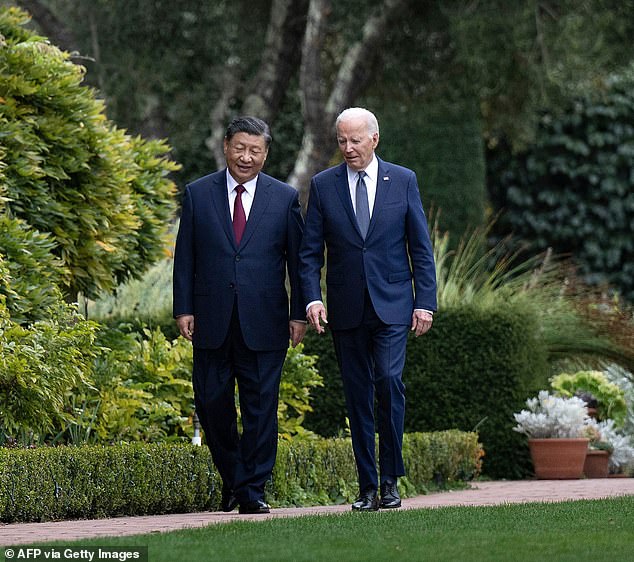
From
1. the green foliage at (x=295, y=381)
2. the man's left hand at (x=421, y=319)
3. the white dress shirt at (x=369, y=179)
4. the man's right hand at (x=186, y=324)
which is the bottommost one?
the green foliage at (x=295, y=381)

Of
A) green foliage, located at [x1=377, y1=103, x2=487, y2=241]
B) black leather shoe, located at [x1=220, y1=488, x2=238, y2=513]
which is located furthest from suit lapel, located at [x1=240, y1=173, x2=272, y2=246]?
green foliage, located at [x1=377, y1=103, x2=487, y2=241]

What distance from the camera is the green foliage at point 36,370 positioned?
20.7 feet

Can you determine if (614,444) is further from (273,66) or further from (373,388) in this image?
(273,66)

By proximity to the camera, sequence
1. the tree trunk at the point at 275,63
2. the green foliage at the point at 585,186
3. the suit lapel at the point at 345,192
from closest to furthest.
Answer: the suit lapel at the point at 345,192
the tree trunk at the point at 275,63
the green foliage at the point at 585,186

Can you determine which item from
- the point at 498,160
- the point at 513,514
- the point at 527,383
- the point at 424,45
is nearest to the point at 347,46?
the point at 424,45

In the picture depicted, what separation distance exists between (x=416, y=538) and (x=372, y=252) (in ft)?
5.77

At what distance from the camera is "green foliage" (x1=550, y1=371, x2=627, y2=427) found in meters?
10.7

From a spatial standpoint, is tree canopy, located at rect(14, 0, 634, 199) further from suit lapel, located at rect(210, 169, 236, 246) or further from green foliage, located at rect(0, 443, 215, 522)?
suit lapel, located at rect(210, 169, 236, 246)

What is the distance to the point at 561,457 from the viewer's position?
9.78 m

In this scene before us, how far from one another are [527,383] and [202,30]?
333 inches

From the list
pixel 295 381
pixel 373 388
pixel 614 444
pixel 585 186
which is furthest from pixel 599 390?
pixel 585 186

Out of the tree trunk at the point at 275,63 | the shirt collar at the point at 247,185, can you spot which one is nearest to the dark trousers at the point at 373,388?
the shirt collar at the point at 247,185

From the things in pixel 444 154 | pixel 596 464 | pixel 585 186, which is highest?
pixel 444 154

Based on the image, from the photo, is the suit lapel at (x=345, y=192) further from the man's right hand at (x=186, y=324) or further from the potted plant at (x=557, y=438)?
the potted plant at (x=557, y=438)
